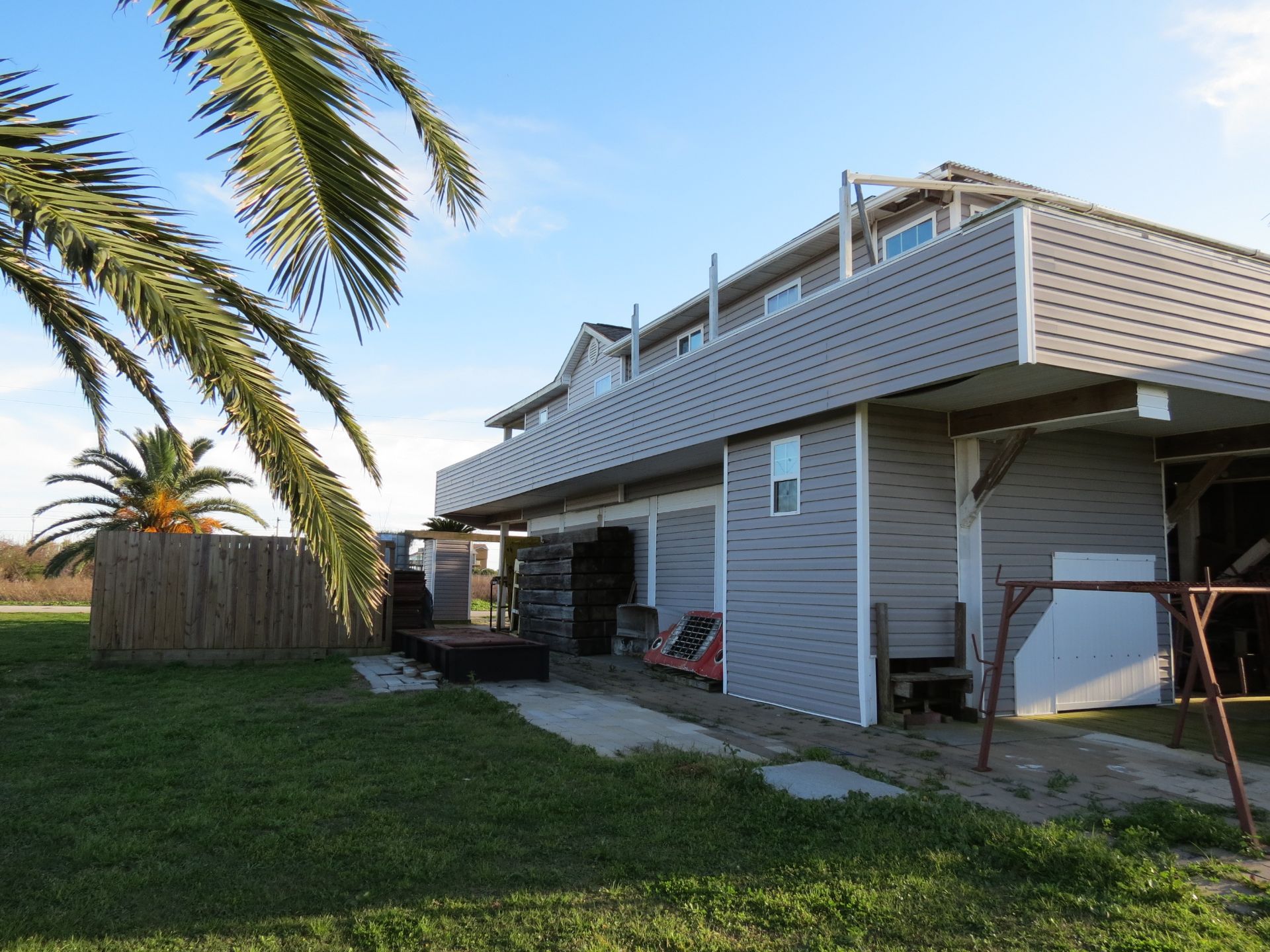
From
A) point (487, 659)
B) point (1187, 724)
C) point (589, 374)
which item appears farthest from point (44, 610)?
point (1187, 724)

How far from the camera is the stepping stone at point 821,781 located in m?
5.41

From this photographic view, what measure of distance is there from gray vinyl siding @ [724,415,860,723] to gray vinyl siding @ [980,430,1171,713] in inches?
63.5

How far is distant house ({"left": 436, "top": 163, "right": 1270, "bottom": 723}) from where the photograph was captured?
6984mm

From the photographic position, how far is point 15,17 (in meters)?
3.23

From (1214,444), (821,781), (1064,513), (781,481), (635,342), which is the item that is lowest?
(821,781)

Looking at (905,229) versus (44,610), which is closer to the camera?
(905,229)

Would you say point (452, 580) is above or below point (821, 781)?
above

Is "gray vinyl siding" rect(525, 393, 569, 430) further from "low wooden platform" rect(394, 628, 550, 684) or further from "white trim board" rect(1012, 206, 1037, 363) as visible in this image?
"white trim board" rect(1012, 206, 1037, 363)

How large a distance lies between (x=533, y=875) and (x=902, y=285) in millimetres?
6094

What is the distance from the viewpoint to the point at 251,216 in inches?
120

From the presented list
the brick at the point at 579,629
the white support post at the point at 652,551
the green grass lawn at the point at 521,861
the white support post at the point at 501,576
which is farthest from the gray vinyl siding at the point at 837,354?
the white support post at the point at 501,576

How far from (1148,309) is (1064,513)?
3003 millimetres

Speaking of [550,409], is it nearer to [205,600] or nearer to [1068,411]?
[205,600]

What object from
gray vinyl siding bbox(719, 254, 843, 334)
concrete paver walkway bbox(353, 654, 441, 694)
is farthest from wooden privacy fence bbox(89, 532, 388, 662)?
gray vinyl siding bbox(719, 254, 843, 334)
